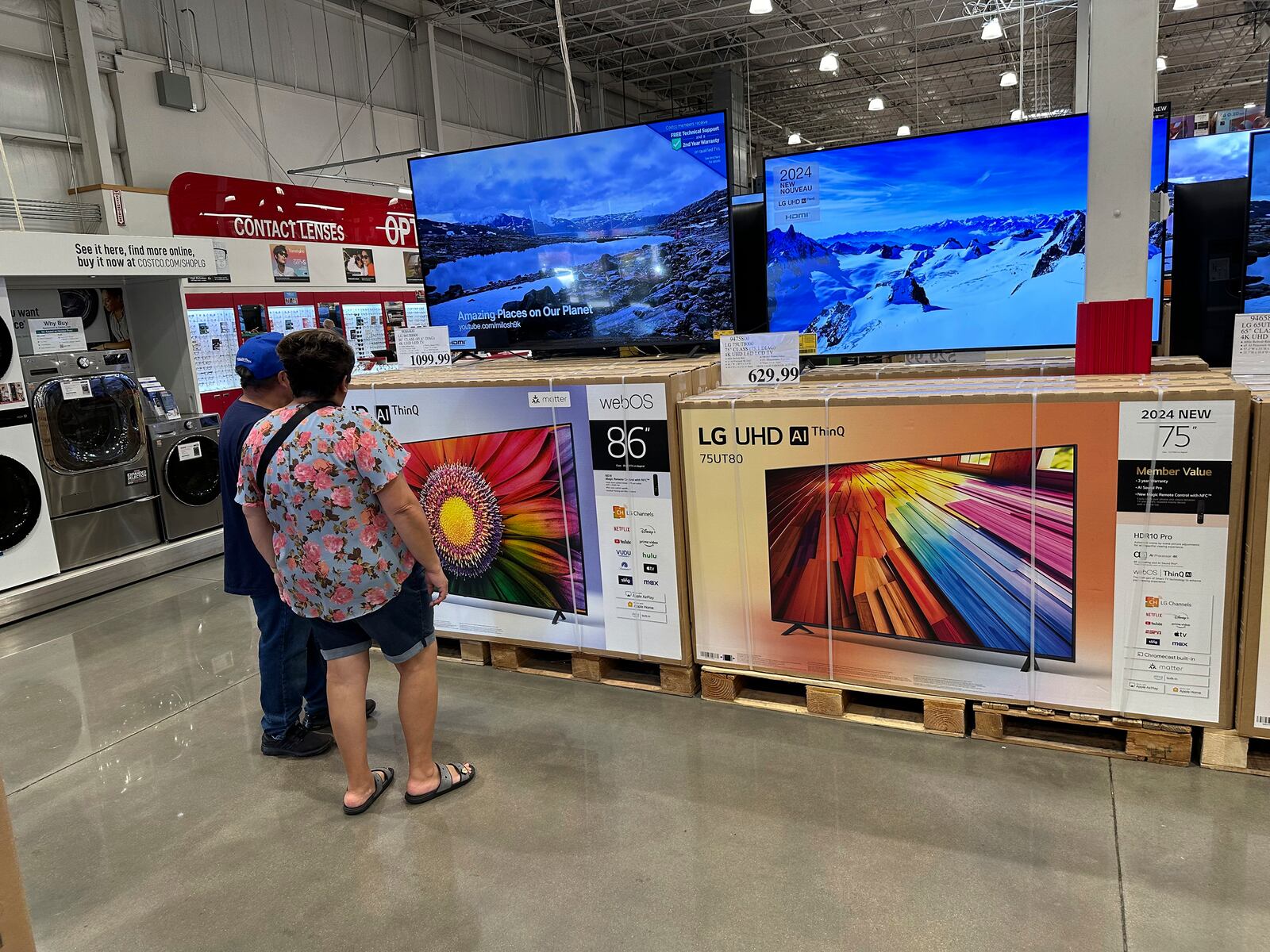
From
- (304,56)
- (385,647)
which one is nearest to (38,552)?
(385,647)

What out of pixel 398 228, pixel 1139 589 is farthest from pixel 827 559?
pixel 398 228

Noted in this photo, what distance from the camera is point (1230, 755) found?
283cm

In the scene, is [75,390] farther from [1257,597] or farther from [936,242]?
[1257,597]

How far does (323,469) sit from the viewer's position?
2637 mm

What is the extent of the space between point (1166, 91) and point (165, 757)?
27.6 metres

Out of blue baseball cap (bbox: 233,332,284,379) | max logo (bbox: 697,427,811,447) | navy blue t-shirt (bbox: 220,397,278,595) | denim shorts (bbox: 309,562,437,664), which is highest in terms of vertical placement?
blue baseball cap (bbox: 233,332,284,379)

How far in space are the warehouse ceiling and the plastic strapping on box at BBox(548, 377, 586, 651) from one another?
37.8 ft

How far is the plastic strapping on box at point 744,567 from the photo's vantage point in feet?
11.3

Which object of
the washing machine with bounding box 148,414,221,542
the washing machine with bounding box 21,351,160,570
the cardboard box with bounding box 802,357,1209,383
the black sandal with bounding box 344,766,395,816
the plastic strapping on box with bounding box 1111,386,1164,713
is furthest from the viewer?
the washing machine with bounding box 148,414,221,542

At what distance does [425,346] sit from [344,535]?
219cm

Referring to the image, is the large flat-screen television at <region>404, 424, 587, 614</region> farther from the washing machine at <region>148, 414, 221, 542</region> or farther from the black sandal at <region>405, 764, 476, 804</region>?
the washing machine at <region>148, 414, 221, 542</region>

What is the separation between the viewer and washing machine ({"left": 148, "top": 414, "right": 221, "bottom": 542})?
676 cm

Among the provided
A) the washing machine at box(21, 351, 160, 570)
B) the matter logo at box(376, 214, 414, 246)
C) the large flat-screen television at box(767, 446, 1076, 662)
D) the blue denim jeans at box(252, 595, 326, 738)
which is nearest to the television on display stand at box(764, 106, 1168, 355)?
the large flat-screen television at box(767, 446, 1076, 662)

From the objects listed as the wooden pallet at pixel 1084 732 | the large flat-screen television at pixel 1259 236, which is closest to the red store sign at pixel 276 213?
the large flat-screen television at pixel 1259 236
